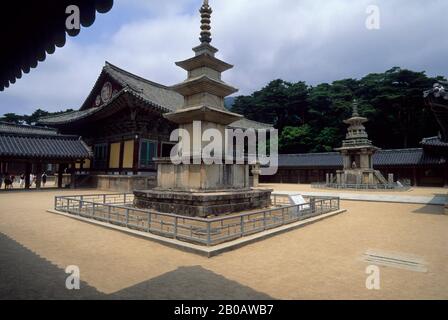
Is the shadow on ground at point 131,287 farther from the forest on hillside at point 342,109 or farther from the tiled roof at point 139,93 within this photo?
the forest on hillside at point 342,109

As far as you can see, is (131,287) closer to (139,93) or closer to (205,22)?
(205,22)

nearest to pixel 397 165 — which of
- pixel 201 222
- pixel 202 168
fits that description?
pixel 202 168

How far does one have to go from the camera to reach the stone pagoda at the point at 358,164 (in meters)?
30.1

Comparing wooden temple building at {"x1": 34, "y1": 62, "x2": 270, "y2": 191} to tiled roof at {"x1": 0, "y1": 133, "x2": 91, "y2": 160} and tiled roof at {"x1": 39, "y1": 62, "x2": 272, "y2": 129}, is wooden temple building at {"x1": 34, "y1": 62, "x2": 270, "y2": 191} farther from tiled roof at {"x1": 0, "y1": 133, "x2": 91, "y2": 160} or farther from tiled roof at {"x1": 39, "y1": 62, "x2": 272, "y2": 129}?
tiled roof at {"x1": 0, "y1": 133, "x2": 91, "y2": 160}

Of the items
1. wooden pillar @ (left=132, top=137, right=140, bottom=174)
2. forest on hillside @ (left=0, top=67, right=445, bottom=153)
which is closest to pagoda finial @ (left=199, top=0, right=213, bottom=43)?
wooden pillar @ (left=132, top=137, right=140, bottom=174)

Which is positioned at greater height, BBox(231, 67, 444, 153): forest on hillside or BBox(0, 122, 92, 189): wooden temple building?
BBox(231, 67, 444, 153): forest on hillside

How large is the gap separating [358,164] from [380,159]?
30.6 feet

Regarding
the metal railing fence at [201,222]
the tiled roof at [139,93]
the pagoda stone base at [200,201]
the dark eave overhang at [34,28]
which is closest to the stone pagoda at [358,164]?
the tiled roof at [139,93]

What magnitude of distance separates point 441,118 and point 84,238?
15279 millimetres

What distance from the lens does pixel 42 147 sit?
24.0 m

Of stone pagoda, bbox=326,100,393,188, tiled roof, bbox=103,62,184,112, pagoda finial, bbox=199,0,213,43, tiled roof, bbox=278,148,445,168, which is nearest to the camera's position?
pagoda finial, bbox=199,0,213,43

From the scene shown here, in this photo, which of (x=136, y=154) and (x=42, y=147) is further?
(x=42, y=147)

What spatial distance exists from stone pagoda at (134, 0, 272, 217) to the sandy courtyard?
117 inches

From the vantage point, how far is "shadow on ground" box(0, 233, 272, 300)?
402 centimetres
